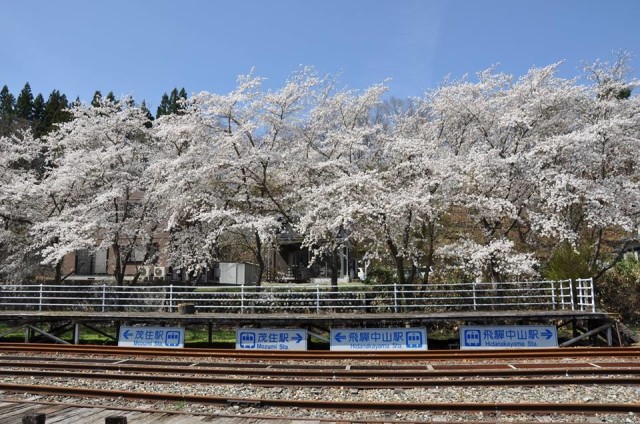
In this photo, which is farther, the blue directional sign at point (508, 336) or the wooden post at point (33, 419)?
the blue directional sign at point (508, 336)

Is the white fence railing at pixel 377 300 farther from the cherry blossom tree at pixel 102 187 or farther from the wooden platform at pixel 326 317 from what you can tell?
the cherry blossom tree at pixel 102 187

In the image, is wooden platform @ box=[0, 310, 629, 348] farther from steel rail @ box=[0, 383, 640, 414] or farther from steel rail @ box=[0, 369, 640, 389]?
steel rail @ box=[0, 383, 640, 414]

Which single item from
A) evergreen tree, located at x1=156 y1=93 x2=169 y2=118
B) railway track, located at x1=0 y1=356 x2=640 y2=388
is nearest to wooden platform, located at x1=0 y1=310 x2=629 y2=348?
railway track, located at x1=0 y1=356 x2=640 y2=388

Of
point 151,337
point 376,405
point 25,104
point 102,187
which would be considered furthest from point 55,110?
point 376,405

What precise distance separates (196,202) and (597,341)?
1624 centimetres

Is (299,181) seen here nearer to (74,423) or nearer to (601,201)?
(601,201)

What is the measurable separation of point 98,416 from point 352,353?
826 centimetres

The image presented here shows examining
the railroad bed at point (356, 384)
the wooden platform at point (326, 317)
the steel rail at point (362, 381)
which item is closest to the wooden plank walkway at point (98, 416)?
the railroad bed at point (356, 384)

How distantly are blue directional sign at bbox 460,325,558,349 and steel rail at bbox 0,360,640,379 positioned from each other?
10.3 feet

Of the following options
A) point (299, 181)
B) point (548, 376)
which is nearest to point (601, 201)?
point (548, 376)

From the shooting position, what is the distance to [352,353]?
1538cm

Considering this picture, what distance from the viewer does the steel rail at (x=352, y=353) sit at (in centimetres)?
1385

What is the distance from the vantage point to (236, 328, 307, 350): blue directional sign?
16.6m

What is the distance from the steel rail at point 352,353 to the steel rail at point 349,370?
4.51 feet
